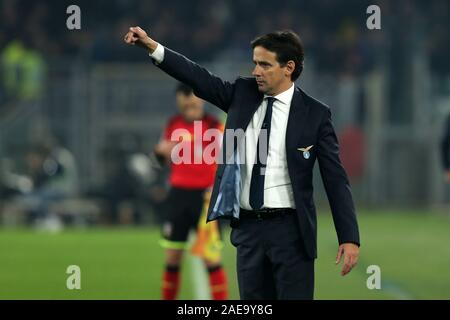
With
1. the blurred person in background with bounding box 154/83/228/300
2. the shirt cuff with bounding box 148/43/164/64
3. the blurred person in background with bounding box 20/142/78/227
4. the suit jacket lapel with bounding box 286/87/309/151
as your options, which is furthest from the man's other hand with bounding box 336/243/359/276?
the blurred person in background with bounding box 20/142/78/227

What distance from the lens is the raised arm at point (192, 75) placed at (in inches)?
240

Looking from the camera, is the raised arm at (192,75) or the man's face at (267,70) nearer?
the raised arm at (192,75)

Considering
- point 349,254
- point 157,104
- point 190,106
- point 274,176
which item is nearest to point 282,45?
point 274,176

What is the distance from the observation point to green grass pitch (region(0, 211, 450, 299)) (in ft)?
37.3

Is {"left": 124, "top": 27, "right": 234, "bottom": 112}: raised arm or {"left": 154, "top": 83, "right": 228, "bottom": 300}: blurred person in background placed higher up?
{"left": 124, "top": 27, "right": 234, "bottom": 112}: raised arm

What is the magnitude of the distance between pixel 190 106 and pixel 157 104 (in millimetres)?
13059

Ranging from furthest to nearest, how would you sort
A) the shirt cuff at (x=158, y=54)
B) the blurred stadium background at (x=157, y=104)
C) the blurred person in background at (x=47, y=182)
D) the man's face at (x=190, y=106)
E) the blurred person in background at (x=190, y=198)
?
the blurred stadium background at (x=157, y=104)
the blurred person in background at (x=47, y=182)
the man's face at (x=190, y=106)
the blurred person in background at (x=190, y=198)
the shirt cuff at (x=158, y=54)

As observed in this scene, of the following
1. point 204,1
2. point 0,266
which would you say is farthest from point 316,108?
point 204,1

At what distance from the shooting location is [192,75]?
20.4 ft

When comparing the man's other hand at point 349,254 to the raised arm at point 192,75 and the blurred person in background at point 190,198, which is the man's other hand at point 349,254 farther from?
the blurred person in background at point 190,198

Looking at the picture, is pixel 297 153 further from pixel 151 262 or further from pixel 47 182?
pixel 47 182

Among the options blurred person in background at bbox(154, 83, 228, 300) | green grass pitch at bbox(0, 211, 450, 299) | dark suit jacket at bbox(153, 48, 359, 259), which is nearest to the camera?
dark suit jacket at bbox(153, 48, 359, 259)

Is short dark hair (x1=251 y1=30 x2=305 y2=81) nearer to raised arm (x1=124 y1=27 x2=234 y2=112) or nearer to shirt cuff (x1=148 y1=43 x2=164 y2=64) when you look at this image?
raised arm (x1=124 y1=27 x2=234 y2=112)

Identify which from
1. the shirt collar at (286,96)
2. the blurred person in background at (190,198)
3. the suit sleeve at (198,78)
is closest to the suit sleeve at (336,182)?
the shirt collar at (286,96)
